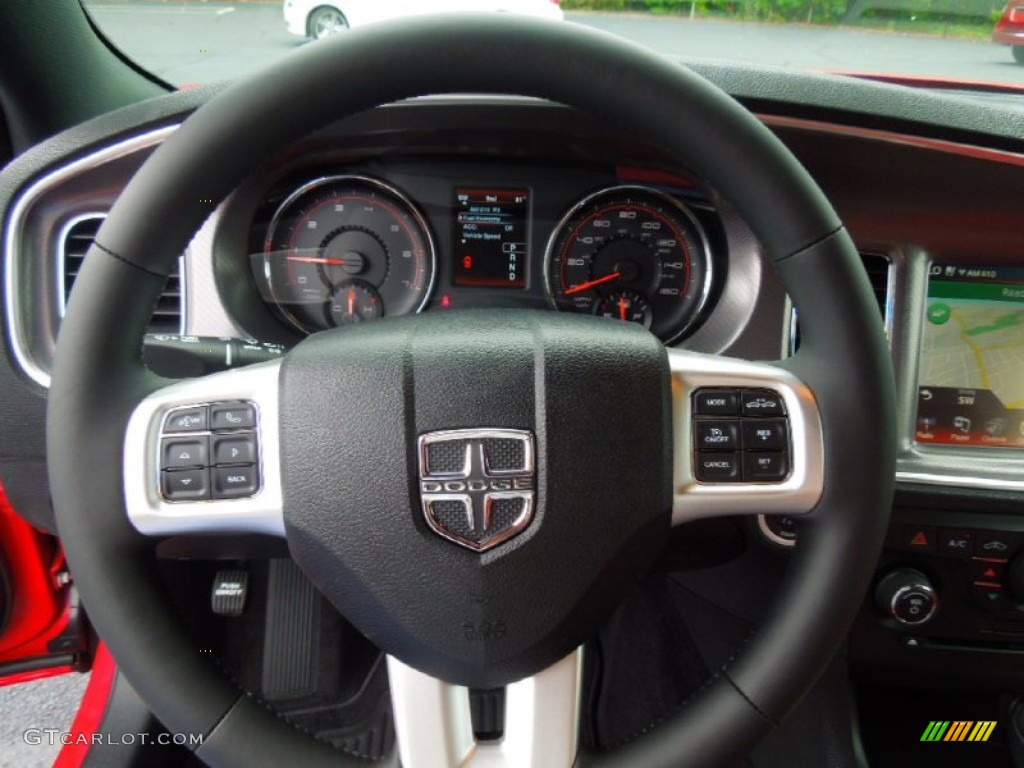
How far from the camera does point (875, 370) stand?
856 millimetres

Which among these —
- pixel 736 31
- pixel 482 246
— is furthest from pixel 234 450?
pixel 736 31

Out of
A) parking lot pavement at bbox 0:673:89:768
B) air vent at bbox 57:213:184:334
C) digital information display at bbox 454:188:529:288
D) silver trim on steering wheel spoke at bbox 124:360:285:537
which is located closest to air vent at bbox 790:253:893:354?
digital information display at bbox 454:188:529:288

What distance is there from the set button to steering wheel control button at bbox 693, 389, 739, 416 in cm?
43

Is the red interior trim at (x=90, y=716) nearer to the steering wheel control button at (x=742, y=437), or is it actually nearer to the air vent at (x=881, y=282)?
the steering wheel control button at (x=742, y=437)

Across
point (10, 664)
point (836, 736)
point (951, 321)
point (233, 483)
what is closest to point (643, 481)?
point (233, 483)

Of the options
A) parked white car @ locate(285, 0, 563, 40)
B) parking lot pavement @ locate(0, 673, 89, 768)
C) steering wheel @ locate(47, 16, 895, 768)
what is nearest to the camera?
steering wheel @ locate(47, 16, 895, 768)

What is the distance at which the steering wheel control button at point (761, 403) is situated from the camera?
35.5 inches

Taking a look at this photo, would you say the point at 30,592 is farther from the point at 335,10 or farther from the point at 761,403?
the point at 761,403

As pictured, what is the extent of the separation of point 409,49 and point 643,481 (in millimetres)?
435

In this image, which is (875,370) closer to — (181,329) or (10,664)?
(181,329)

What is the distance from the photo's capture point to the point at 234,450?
0.87m

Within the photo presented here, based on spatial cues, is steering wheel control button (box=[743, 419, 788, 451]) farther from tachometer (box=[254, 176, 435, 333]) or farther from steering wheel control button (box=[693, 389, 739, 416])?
tachometer (box=[254, 176, 435, 333])

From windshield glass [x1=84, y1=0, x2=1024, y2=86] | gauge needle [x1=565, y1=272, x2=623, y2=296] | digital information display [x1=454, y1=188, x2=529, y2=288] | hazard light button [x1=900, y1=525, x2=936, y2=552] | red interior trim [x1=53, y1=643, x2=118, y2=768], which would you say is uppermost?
windshield glass [x1=84, y1=0, x2=1024, y2=86]

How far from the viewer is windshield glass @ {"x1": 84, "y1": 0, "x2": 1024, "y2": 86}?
54.9 inches
